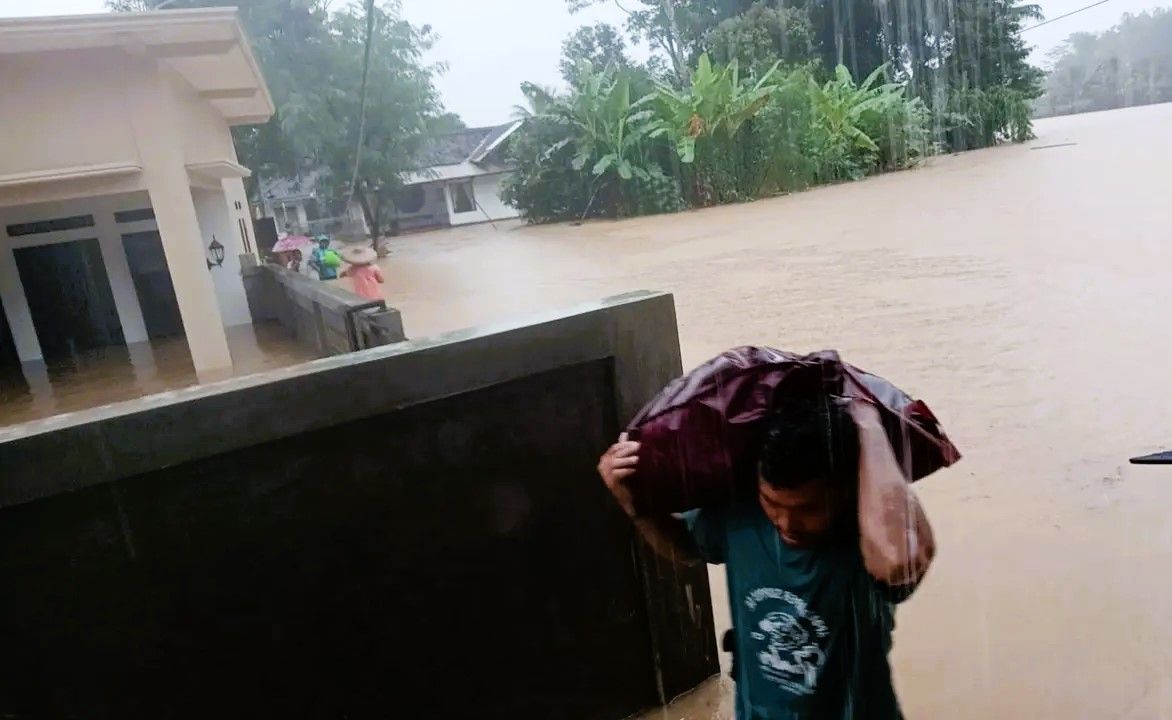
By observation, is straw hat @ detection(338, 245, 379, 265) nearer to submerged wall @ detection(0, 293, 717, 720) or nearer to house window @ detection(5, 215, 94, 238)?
house window @ detection(5, 215, 94, 238)

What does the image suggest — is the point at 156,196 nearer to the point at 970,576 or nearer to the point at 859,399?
the point at 970,576

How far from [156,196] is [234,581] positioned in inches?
253

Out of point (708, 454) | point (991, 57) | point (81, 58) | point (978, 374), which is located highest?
point (81, 58)

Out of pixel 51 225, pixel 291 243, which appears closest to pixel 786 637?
pixel 291 243

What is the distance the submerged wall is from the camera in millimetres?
1570

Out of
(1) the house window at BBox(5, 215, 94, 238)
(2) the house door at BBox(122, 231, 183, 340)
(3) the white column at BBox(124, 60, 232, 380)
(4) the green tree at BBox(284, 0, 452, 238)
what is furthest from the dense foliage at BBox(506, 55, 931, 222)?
(1) the house window at BBox(5, 215, 94, 238)

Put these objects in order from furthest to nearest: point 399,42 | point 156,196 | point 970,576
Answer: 1. point 156,196
2. point 399,42
3. point 970,576

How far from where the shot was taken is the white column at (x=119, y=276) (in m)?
9.54

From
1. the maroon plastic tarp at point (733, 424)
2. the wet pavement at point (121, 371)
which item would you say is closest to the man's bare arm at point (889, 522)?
the maroon plastic tarp at point (733, 424)

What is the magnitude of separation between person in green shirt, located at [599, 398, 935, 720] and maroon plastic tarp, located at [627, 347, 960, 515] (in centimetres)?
4

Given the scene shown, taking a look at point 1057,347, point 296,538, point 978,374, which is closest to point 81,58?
point 296,538

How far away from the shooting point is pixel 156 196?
7121mm

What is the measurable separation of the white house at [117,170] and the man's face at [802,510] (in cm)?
526

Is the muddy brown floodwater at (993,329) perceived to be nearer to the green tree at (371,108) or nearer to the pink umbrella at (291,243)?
the pink umbrella at (291,243)
